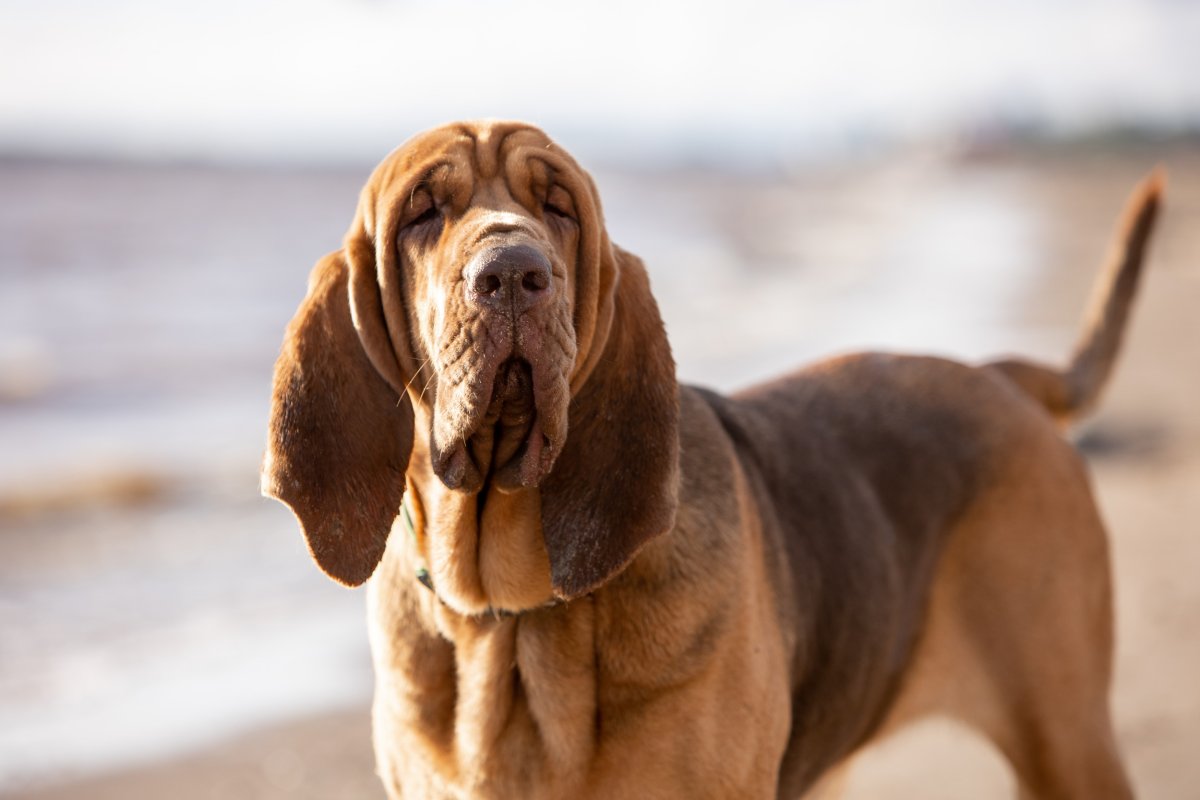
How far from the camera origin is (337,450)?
2932 millimetres

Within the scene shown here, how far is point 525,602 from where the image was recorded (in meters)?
3.04

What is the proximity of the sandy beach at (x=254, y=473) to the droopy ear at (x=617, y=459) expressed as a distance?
5.84 ft

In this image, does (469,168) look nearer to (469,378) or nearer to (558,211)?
(558,211)

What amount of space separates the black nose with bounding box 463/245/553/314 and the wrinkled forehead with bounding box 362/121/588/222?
38 centimetres

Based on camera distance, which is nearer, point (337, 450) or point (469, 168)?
point (337, 450)

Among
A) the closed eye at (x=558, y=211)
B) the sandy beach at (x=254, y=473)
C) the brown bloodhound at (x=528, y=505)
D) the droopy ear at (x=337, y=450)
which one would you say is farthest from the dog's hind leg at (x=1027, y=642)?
the droopy ear at (x=337, y=450)

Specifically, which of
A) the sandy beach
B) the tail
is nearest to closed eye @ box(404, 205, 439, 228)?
the tail

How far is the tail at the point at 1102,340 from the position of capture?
4453mm

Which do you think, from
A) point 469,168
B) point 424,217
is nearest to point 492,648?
point 424,217

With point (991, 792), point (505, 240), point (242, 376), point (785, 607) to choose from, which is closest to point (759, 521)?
point (785, 607)

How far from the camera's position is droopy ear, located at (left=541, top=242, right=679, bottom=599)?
2895mm

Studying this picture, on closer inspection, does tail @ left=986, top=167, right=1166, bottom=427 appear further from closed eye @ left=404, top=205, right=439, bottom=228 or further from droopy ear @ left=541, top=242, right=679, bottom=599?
closed eye @ left=404, top=205, right=439, bottom=228

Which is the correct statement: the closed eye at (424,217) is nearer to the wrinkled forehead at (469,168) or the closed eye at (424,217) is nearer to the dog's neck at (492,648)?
the wrinkled forehead at (469,168)

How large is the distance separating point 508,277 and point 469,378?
22 centimetres
